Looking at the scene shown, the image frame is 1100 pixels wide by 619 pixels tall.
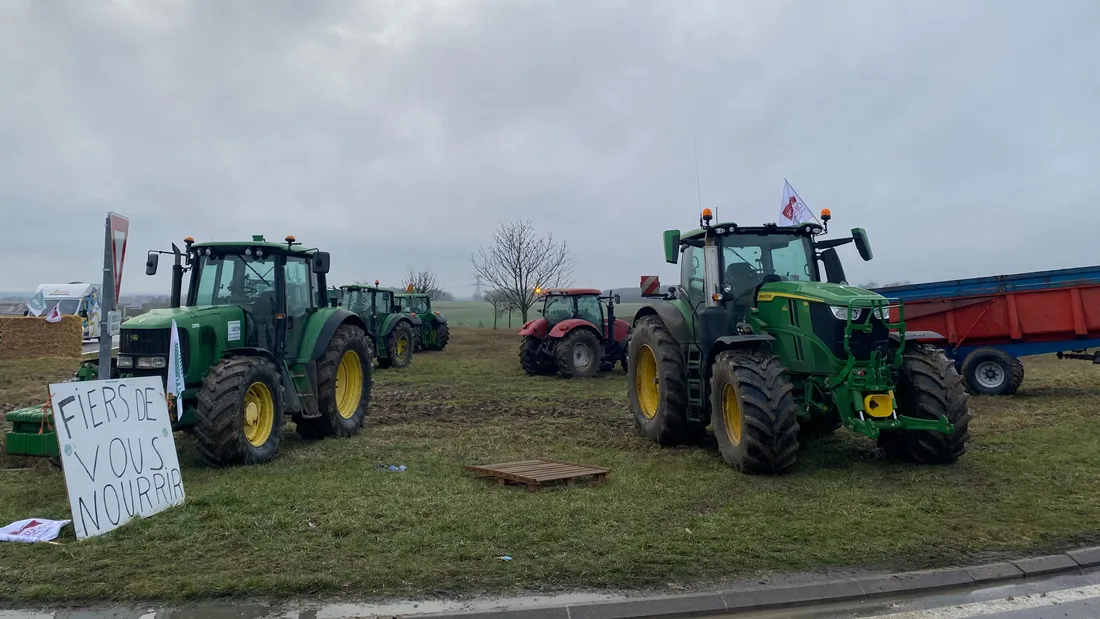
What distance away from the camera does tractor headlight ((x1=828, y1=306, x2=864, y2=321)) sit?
7.00 meters

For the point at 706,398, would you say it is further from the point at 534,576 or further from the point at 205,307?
the point at 205,307

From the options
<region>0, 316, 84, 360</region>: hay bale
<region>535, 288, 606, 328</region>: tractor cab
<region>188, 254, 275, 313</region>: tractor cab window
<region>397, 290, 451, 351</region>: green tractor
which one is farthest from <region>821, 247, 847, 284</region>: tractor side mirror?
<region>0, 316, 84, 360</region>: hay bale

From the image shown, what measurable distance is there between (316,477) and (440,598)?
10.5ft

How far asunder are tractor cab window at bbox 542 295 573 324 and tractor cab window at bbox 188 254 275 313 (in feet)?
31.9

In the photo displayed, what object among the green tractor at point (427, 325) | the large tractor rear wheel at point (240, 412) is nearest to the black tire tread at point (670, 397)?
the large tractor rear wheel at point (240, 412)

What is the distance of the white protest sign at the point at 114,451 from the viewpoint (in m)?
5.45

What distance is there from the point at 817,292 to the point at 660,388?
2.13m

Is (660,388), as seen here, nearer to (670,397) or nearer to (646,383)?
(670,397)

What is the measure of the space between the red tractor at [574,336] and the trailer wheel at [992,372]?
6.96 metres

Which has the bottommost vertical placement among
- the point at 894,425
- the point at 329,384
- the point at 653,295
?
the point at 894,425

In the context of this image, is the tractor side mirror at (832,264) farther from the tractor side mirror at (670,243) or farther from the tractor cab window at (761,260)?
the tractor side mirror at (670,243)

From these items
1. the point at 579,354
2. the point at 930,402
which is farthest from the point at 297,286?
the point at 579,354

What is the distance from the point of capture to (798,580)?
4.72m

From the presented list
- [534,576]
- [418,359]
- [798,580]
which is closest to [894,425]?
[798,580]
